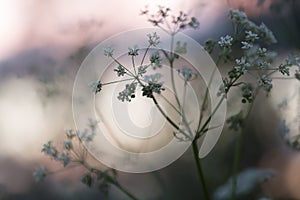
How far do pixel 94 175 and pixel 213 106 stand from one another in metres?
0.19

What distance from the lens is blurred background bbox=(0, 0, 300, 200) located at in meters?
1.08

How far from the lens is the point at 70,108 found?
1149mm

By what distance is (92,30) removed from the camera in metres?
1.16

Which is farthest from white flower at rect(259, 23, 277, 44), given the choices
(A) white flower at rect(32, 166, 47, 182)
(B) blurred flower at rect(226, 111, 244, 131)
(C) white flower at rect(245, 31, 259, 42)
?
(A) white flower at rect(32, 166, 47, 182)

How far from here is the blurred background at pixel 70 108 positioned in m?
1.08

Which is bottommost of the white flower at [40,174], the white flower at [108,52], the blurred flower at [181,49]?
the white flower at [40,174]

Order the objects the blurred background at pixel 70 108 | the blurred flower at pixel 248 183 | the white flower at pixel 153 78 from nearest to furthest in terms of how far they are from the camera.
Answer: the white flower at pixel 153 78 < the blurred flower at pixel 248 183 < the blurred background at pixel 70 108

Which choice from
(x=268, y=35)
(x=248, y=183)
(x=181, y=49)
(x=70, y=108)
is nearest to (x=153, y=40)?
(x=181, y=49)

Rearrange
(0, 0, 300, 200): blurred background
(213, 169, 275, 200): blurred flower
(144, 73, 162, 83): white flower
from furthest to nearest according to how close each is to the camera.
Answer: (0, 0, 300, 200): blurred background → (213, 169, 275, 200): blurred flower → (144, 73, 162, 83): white flower

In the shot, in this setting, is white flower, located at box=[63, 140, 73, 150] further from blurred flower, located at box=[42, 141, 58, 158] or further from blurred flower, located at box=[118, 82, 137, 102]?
blurred flower, located at box=[118, 82, 137, 102]

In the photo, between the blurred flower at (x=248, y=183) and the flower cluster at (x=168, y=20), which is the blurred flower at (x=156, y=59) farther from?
the blurred flower at (x=248, y=183)

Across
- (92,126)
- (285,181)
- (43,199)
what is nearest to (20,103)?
(43,199)

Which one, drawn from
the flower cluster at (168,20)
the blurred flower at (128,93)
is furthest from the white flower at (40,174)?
the flower cluster at (168,20)

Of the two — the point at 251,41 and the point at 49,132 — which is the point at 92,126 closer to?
the point at 251,41
